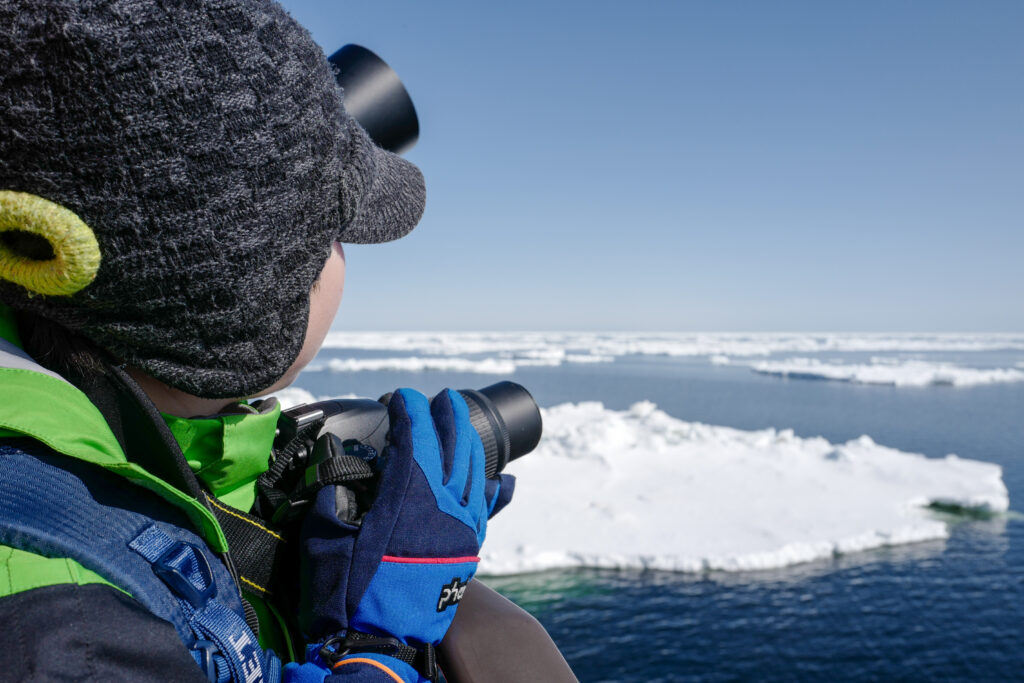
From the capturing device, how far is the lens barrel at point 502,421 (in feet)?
2.44

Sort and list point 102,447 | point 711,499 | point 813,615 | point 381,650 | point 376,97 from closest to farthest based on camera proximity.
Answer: point 102,447
point 381,650
point 376,97
point 813,615
point 711,499

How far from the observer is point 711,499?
7008 millimetres

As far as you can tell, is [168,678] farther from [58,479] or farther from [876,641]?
[876,641]

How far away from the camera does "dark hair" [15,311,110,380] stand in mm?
467

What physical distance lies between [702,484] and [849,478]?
197 centimetres

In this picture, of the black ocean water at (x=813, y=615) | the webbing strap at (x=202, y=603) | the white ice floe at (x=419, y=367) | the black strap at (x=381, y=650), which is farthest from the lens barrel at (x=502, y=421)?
the white ice floe at (x=419, y=367)

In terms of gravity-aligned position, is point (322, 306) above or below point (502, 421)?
above

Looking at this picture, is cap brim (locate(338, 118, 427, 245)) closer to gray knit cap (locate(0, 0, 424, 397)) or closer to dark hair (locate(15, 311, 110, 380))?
gray knit cap (locate(0, 0, 424, 397))

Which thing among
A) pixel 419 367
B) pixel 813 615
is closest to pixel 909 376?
pixel 419 367

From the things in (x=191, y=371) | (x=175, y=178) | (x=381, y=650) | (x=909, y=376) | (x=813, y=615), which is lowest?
(x=813, y=615)

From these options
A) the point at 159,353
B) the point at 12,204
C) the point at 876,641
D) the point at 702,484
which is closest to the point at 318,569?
the point at 159,353

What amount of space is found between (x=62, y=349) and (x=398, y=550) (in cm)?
32

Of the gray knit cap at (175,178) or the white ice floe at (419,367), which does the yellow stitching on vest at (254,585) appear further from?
the white ice floe at (419,367)

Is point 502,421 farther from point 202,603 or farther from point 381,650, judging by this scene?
point 202,603
